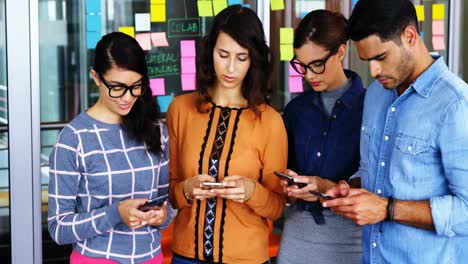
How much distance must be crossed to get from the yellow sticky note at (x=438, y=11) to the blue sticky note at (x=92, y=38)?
2.12m

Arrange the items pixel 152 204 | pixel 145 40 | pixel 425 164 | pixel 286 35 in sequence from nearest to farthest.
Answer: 1. pixel 425 164
2. pixel 152 204
3. pixel 145 40
4. pixel 286 35

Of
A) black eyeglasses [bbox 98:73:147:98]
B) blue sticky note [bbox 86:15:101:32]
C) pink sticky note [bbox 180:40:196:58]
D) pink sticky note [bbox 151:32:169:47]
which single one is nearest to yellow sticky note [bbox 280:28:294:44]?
pink sticky note [bbox 180:40:196:58]

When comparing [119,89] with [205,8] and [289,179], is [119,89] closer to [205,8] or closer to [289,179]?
[289,179]

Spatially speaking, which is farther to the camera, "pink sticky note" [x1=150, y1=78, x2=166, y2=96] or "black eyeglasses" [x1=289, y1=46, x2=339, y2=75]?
"pink sticky note" [x1=150, y1=78, x2=166, y2=96]

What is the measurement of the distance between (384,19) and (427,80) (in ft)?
0.66

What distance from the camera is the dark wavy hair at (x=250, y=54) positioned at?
2.42m

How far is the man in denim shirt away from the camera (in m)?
1.90

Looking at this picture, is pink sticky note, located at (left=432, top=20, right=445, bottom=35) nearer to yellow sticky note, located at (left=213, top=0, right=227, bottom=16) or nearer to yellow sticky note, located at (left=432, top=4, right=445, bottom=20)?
yellow sticky note, located at (left=432, top=4, right=445, bottom=20)

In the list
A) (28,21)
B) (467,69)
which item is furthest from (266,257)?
(467,69)

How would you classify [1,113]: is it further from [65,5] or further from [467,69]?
[467,69]

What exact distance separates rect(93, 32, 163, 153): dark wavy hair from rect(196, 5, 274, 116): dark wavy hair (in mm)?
190

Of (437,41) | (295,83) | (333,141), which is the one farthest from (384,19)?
(437,41)

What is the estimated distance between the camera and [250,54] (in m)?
2.43

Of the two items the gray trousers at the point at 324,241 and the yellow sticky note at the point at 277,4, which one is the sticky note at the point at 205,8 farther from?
the gray trousers at the point at 324,241
